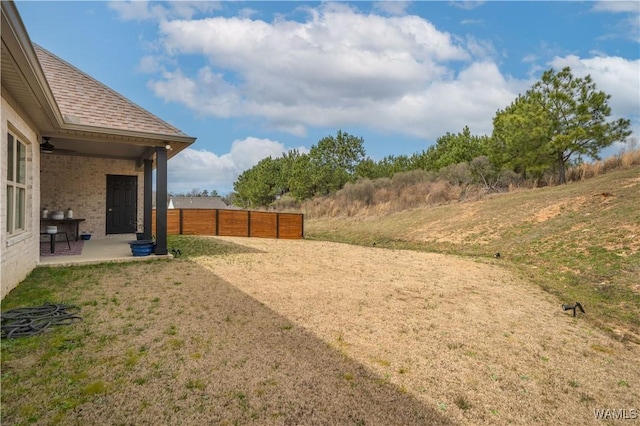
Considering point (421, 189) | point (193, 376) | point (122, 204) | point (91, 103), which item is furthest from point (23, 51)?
point (421, 189)

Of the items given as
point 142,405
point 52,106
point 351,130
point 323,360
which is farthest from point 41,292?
point 351,130

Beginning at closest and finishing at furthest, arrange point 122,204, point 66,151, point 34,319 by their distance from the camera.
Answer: point 34,319
point 66,151
point 122,204

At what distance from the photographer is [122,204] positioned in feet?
35.3

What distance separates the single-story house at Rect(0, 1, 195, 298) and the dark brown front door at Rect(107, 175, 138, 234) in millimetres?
28

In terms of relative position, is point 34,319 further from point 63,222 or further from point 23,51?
point 63,222

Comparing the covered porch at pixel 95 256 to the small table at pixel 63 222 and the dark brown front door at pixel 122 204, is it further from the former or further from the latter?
the dark brown front door at pixel 122 204

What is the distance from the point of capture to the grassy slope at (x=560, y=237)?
239 inches

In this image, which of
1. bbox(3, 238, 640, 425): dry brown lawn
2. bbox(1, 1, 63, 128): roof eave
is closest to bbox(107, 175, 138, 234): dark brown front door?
bbox(3, 238, 640, 425): dry brown lawn

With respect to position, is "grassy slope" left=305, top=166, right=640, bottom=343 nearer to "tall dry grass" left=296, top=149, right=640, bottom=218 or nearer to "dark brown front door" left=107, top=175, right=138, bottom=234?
"tall dry grass" left=296, top=149, right=640, bottom=218

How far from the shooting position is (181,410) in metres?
2.17

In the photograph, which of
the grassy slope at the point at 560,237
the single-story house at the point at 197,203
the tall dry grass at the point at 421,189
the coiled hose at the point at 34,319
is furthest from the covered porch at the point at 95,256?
the single-story house at the point at 197,203

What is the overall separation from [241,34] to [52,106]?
6.02 m

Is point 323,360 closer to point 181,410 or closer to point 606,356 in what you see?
point 181,410

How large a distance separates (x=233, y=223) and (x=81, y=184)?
227 inches
